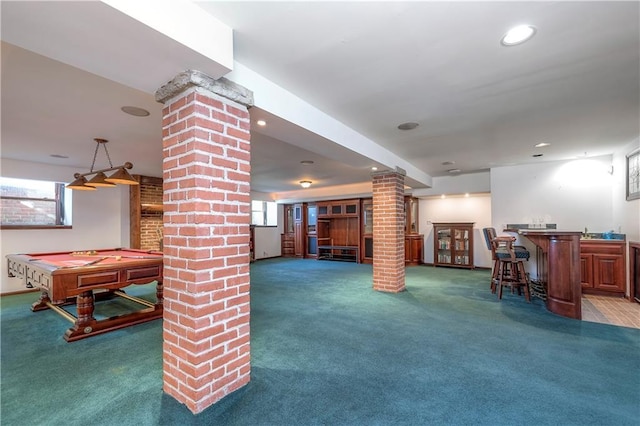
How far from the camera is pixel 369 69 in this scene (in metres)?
2.20

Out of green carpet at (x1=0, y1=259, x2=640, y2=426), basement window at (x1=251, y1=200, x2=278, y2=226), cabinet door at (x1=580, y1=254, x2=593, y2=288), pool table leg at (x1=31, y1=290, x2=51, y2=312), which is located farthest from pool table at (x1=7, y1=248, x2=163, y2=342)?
cabinet door at (x1=580, y1=254, x2=593, y2=288)

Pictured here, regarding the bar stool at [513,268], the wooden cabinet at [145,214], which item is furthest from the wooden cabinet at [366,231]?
the wooden cabinet at [145,214]

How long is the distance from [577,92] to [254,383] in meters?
3.75

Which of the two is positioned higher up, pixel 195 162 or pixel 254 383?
pixel 195 162

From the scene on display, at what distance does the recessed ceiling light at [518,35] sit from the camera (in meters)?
1.75

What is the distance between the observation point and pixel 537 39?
1851 mm

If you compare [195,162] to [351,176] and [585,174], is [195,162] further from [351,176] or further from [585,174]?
[585,174]

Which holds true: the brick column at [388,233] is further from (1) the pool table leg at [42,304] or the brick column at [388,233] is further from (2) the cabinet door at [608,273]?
(1) the pool table leg at [42,304]

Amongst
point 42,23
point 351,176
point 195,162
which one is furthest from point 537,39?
point 351,176

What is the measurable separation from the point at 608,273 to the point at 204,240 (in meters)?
6.03

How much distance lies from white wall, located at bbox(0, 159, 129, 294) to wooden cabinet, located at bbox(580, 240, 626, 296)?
8.98m

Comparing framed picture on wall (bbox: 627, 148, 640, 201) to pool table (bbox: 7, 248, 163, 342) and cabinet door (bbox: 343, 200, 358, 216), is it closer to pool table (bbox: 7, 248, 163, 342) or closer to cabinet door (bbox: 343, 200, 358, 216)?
cabinet door (bbox: 343, 200, 358, 216)

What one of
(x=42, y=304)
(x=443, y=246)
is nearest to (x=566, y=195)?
(x=443, y=246)

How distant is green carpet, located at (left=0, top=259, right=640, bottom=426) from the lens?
1749 millimetres
